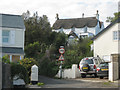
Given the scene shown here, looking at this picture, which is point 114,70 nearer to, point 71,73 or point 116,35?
point 71,73

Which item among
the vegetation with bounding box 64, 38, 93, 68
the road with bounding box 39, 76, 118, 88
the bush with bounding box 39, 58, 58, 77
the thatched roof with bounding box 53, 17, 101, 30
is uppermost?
the thatched roof with bounding box 53, 17, 101, 30

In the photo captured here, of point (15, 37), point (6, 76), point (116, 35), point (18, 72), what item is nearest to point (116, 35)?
point (116, 35)

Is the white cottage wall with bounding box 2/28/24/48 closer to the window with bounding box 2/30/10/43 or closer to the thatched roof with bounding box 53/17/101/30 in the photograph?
the window with bounding box 2/30/10/43

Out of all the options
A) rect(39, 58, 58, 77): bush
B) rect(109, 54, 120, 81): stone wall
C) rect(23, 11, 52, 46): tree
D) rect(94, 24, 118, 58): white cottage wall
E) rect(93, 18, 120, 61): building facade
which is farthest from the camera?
rect(23, 11, 52, 46): tree

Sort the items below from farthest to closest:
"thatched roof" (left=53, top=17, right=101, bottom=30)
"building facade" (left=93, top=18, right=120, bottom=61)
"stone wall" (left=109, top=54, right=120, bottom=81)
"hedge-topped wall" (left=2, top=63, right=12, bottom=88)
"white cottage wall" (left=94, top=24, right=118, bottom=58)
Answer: "thatched roof" (left=53, top=17, right=101, bottom=30) < "white cottage wall" (left=94, top=24, right=118, bottom=58) < "building facade" (left=93, top=18, right=120, bottom=61) < "stone wall" (left=109, top=54, right=120, bottom=81) < "hedge-topped wall" (left=2, top=63, right=12, bottom=88)

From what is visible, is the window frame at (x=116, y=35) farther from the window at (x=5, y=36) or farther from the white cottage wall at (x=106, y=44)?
the window at (x=5, y=36)

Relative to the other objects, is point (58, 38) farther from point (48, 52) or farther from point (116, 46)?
point (116, 46)

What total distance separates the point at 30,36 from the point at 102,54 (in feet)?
38.1

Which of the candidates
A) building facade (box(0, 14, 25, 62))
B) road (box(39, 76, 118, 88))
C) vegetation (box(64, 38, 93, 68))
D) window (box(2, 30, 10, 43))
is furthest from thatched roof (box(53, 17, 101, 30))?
road (box(39, 76, 118, 88))

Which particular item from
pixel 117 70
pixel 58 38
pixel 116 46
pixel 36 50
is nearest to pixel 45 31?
pixel 58 38

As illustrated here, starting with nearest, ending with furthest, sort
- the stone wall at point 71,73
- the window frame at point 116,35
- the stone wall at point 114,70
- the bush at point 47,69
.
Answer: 1. the stone wall at point 114,70
2. the stone wall at point 71,73
3. the bush at point 47,69
4. the window frame at point 116,35

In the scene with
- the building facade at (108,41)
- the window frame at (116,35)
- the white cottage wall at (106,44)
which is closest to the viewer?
the window frame at (116,35)

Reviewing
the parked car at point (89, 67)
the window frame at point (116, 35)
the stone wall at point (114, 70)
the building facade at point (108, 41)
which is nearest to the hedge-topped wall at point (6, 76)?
the stone wall at point (114, 70)

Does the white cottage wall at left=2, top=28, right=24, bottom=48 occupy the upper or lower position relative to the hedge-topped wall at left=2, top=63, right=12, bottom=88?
upper
